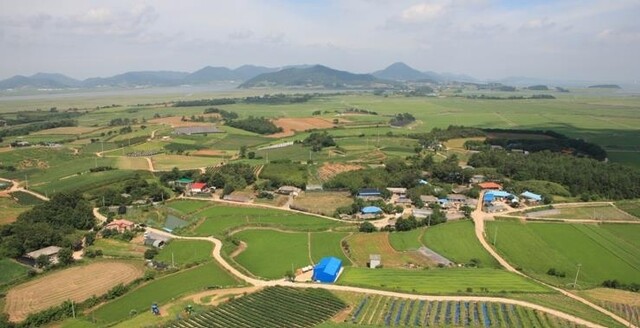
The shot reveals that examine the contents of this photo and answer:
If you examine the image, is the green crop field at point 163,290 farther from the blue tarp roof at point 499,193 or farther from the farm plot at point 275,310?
the blue tarp roof at point 499,193

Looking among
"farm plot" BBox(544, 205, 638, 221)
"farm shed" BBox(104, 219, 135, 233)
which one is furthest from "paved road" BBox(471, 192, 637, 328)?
"farm shed" BBox(104, 219, 135, 233)

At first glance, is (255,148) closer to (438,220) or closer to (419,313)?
(438,220)

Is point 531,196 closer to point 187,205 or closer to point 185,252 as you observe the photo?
point 185,252

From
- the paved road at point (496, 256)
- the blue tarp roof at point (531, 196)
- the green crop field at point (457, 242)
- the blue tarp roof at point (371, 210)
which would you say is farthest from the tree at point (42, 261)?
the blue tarp roof at point (531, 196)

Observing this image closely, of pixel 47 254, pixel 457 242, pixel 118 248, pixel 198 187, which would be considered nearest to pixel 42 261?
pixel 47 254

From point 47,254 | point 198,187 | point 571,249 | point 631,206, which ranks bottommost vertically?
point 571,249

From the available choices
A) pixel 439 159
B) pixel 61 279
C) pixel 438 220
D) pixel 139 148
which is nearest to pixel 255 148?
pixel 139 148
